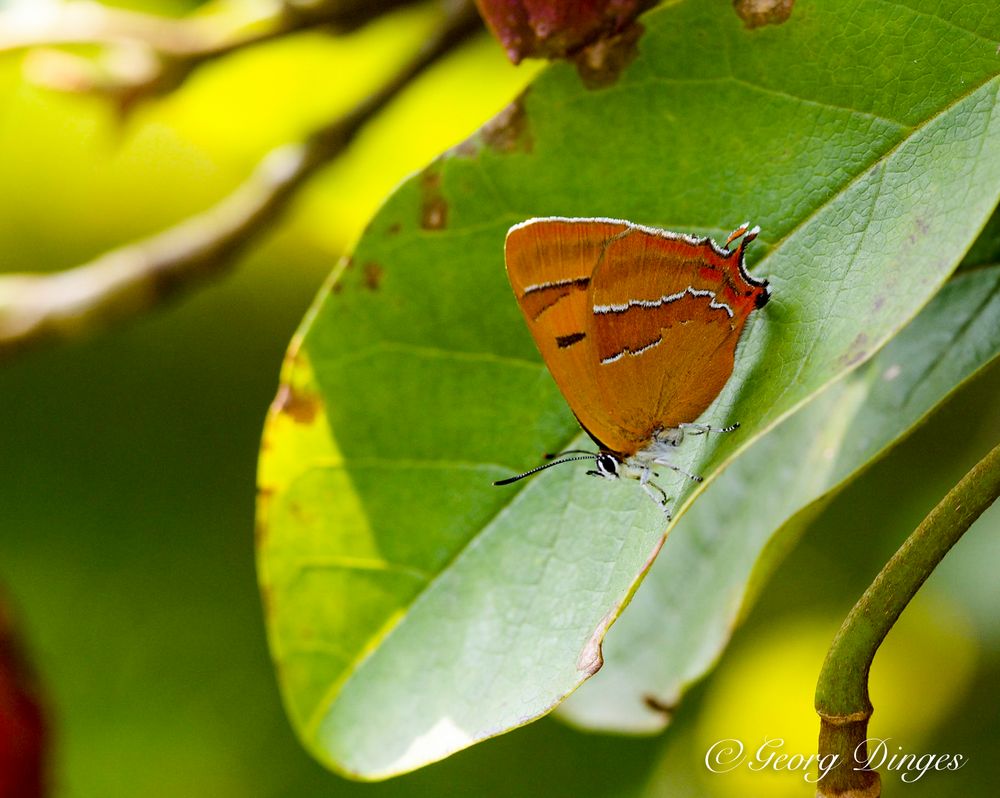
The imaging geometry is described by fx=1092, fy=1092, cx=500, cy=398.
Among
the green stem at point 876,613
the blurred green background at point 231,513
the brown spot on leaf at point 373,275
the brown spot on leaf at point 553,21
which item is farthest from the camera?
the blurred green background at point 231,513

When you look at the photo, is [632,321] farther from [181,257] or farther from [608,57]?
[181,257]

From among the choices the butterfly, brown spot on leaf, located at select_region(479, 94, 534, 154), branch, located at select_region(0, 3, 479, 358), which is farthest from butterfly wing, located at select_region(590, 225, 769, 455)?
branch, located at select_region(0, 3, 479, 358)

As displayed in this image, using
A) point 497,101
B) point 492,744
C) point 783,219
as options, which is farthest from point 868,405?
point 492,744

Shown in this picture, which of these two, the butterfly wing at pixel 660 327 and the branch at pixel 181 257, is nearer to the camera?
the butterfly wing at pixel 660 327

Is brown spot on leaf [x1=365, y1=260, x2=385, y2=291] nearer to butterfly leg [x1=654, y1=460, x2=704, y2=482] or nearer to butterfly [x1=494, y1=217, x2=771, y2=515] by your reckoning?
butterfly [x1=494, y1=217, x2=771, y2=515]

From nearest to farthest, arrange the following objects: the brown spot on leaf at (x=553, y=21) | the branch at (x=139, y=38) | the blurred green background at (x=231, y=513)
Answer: the brown spot on leaf at (x=553, y=21)
the branch at (x=139, y=38)
the blurred green background at (x=231, y=513)

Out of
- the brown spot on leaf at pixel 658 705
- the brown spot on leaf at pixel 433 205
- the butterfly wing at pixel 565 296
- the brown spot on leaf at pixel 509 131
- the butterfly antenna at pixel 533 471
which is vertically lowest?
the brown spot on leaf at pixel 658 705

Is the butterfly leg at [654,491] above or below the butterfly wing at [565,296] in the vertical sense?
below

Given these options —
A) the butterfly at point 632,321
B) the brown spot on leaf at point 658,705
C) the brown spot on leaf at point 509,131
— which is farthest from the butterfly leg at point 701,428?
the brown spot on leaf at point 658,705

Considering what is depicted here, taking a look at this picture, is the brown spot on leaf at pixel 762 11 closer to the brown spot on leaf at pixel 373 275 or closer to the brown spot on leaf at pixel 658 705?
the brown spot on leaf at pixel 373 275
